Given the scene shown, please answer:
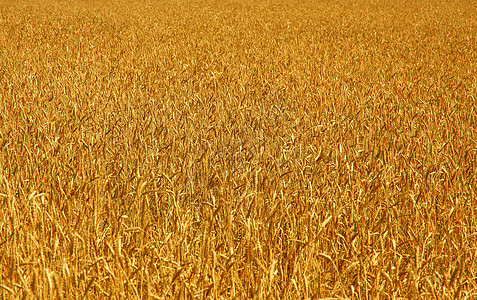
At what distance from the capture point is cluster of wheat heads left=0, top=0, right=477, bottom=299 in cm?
189

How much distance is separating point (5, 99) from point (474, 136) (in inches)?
154

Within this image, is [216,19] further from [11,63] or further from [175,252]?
[175,252]

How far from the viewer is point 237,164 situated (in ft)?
10.8

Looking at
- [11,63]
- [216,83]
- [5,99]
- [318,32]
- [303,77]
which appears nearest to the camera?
[5,99]

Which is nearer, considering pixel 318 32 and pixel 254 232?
pixel 254 232

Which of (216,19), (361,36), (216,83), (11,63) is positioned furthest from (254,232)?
(216,19)

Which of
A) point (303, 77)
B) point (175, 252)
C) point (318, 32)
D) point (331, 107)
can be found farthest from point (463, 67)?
point (175, 252)

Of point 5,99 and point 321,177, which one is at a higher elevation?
point 5,99

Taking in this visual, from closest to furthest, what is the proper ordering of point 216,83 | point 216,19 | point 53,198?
point 53,198 < point 216,83 < point 216,19

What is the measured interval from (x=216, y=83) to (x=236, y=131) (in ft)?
6.50

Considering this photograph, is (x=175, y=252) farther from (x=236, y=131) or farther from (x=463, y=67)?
(x=463, y=67)

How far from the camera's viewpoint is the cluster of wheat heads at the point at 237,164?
1895mm

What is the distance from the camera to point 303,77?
6.16 meters

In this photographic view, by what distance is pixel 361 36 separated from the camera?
1038 centimetres
